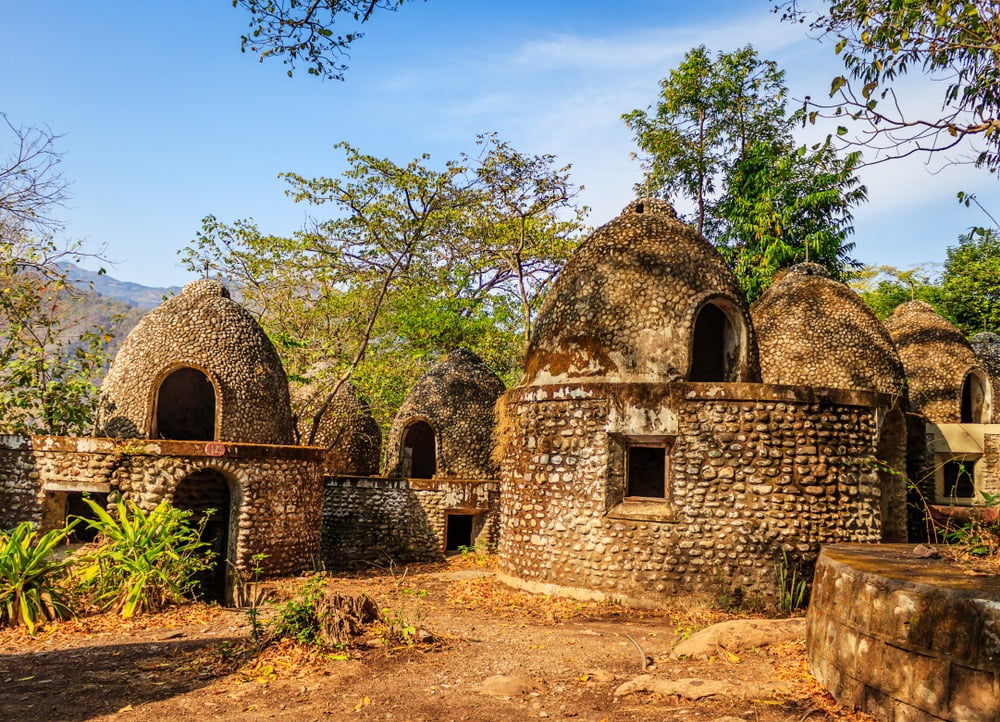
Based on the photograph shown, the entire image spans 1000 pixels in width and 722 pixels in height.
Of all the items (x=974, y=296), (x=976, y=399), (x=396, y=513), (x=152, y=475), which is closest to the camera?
(x=152, y=475)

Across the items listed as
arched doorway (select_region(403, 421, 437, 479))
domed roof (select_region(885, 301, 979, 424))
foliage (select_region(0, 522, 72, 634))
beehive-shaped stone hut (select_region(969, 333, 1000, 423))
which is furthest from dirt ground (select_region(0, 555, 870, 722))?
beehive-shaped stone hut (select_region(969, 333, 1000, 423))

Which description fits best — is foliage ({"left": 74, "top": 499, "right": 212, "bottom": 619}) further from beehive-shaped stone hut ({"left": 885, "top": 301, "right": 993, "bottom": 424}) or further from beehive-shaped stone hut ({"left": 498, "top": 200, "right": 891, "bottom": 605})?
beehive-shaped stone hut ({"left": 885, "top": 301, "right": 993, "bottom": 424})

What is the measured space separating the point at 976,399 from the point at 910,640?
61.3 feet

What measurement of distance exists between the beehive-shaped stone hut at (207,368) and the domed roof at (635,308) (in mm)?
4578

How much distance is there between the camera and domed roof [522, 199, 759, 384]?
11.1 m

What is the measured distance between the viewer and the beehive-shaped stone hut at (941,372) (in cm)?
1984

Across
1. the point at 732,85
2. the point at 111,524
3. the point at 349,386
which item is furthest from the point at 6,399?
the point at 732,85

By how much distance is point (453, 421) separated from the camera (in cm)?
1844

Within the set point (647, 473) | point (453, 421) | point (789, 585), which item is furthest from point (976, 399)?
A: point (789, 585)

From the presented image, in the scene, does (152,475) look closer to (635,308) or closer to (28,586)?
(28,586)

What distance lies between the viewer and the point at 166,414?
583 inches

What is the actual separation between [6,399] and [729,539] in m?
11.4

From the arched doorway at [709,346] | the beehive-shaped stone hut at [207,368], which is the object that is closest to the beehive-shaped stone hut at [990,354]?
the arched doorway at [709,346]

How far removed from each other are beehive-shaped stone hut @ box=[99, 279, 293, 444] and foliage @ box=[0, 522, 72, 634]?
377cm
